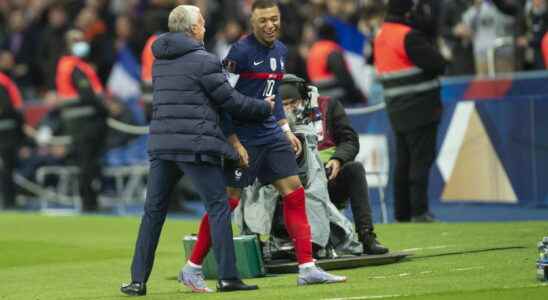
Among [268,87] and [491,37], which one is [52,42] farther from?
[268,87]

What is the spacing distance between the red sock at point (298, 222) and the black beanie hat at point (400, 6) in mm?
5909

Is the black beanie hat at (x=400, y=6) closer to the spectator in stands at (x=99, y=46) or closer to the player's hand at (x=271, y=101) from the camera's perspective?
the player's hand at (x=271, y=101)

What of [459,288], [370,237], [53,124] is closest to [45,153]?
[53,124]

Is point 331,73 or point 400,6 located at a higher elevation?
point 400,6

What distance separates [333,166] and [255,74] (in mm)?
1772

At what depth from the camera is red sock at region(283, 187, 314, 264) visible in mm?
10344

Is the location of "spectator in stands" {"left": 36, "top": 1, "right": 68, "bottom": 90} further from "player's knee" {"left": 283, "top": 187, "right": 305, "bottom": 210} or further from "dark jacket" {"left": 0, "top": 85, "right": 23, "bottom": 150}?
"player's knee" {"left": 283, "top": 187, "right": 305, "bottom": 210}

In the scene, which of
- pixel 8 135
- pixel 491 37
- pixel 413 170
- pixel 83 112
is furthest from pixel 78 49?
pixel 413 170

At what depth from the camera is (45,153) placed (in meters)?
24.5

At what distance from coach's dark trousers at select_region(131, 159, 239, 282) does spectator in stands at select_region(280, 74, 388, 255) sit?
5.76ft

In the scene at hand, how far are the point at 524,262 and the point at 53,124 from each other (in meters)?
14.7

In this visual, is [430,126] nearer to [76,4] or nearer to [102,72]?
[102,72]

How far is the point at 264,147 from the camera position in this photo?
1052 cm

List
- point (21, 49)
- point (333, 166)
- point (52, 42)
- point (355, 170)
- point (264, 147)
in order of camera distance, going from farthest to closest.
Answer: point (21, 49)
point (52, 42)
point (355, 170)
point (333, 166)
point (264, 147)
